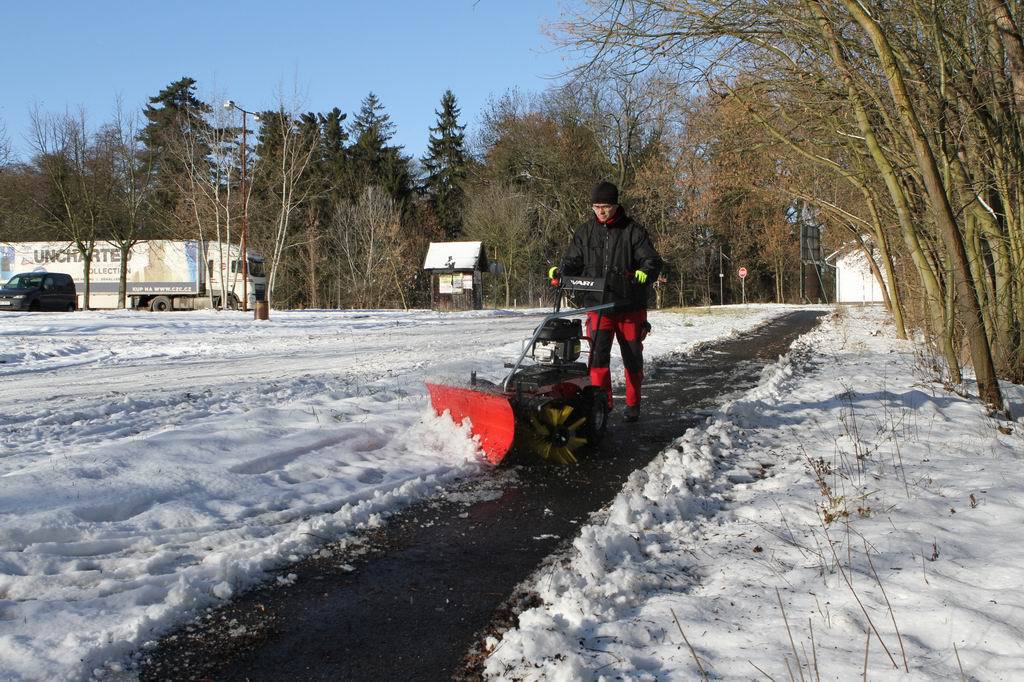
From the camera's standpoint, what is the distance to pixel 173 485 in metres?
4.67

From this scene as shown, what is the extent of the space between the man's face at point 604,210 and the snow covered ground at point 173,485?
1.87 metres

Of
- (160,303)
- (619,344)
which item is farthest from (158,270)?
(619,344)

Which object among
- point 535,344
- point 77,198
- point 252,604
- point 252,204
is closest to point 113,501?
point 252,604

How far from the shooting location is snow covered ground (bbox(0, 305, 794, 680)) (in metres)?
3.01

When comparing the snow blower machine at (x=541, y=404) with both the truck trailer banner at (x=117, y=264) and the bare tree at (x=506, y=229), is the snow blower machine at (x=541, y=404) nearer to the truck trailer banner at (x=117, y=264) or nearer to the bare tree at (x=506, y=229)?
the truck trailer banner at (x=117, y=264)

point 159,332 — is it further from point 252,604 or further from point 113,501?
point 252,604

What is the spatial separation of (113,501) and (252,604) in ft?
5.17

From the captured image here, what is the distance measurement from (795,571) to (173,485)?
3583 mm

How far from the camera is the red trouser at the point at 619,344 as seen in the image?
6.66 m

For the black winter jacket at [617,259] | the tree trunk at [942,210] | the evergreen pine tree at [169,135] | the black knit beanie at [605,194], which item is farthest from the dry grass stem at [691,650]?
the evergreen pine tree at [169,135]

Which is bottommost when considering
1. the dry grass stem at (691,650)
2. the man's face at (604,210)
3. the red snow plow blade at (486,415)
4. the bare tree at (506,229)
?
the dry grass stem at (691,650)

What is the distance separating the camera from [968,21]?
7.80 meters

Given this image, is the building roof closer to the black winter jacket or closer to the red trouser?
the black winter jacket

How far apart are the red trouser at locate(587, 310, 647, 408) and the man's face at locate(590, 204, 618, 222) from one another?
34.8 inches
